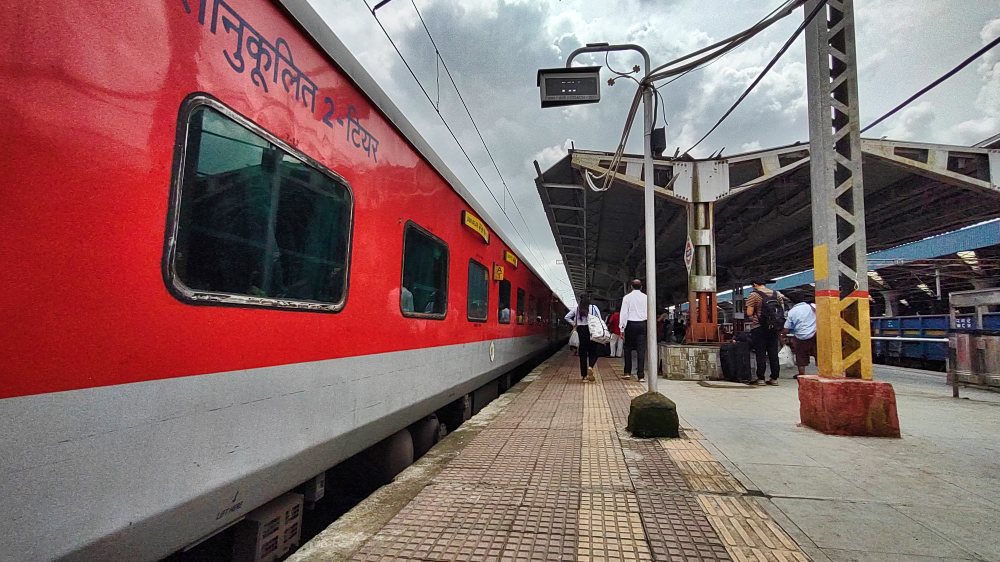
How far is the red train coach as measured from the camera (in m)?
1.27

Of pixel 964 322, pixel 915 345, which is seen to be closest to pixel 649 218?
pixel 964 322

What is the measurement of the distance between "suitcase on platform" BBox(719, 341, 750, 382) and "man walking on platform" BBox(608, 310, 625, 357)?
434cm

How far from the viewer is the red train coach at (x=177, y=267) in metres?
1.27

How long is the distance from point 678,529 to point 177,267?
254cm

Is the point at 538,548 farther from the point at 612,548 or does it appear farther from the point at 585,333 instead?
the point at 585,333

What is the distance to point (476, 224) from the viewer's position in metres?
5.71

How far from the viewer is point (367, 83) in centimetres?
298

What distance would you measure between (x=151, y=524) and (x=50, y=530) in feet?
1.01

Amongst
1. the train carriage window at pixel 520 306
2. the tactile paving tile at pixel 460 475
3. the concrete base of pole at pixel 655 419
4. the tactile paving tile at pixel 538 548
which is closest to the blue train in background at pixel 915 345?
the train carriage window at pixel 520 306

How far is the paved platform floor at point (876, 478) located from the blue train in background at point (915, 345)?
10003 mm

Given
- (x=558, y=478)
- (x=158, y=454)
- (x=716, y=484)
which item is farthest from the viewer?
(x=558, y=478)

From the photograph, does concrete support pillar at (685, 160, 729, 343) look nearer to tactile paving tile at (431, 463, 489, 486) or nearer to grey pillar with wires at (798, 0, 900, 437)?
grey pillar with wires at (798, 0, 900, 437)

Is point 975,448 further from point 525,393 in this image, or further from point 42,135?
point 42,135

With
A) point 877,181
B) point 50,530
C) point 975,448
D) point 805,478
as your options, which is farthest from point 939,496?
point 877,181
